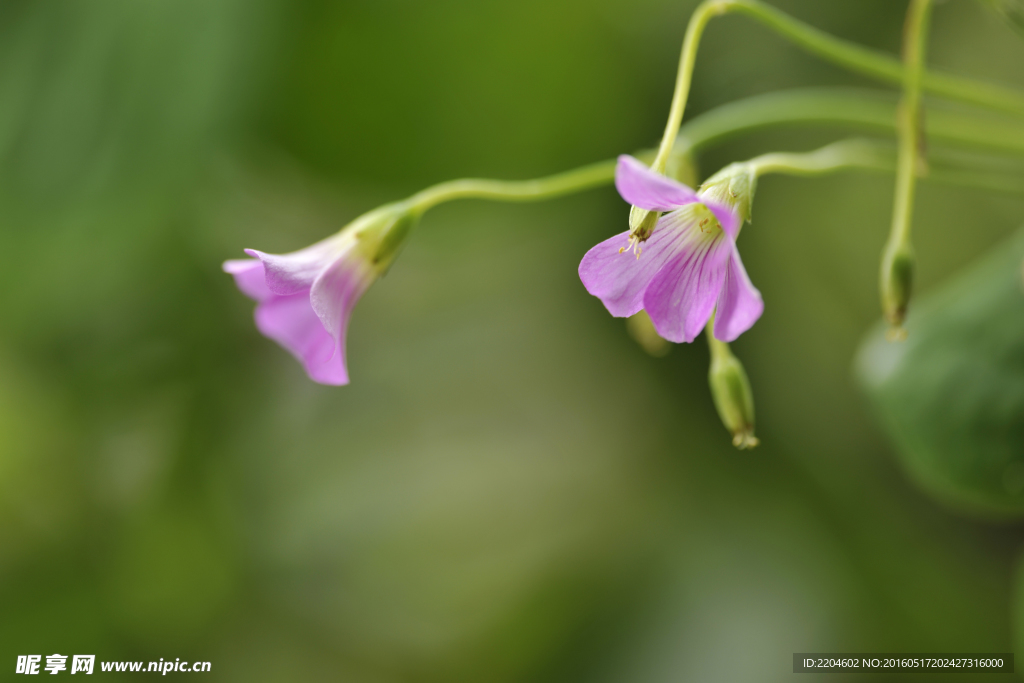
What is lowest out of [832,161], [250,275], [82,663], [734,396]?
[82,663]

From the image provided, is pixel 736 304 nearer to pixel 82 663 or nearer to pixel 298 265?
pixel 298 265

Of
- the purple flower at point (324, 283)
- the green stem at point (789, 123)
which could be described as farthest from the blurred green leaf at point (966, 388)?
the purple flower at point (324, 283)

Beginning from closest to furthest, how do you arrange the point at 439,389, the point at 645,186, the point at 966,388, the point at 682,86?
1. the point at 645,186
2. the point at 682,86
3. the point at 966,388
4. the point at 439,389

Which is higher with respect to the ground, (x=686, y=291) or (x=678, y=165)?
(x=678, y=165)

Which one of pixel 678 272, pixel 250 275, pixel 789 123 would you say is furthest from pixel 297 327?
pixel 789 123

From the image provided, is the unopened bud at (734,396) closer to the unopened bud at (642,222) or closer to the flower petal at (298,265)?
the unopened bud at (642,222)

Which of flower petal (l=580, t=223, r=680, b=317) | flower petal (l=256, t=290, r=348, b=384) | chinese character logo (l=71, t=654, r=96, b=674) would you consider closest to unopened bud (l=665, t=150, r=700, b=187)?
flower petal (l=580, t=223, r=680, b=317)

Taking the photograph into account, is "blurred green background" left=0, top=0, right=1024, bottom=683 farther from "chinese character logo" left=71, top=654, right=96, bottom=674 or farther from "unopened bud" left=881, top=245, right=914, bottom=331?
"unopened bud" left=881, top=245, right=914, bottom=331
